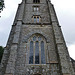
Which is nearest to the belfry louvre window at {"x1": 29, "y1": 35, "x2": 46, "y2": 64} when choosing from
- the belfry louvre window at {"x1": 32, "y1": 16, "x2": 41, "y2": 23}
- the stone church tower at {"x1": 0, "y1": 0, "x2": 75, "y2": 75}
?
the stone church tower at {"x1": 0, "y1": 0, "x2": 75, "y2": 75}

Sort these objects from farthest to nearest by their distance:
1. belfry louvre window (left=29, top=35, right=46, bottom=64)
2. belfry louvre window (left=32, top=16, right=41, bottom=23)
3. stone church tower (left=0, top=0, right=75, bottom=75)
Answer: belfry louvre window (left=32, top=16, right=41, bottom=23) < belfry louvre window (left=29, top=35, right=46, bottom=64) < stone church tower (left=0, top=0, right=75, bottom=75)

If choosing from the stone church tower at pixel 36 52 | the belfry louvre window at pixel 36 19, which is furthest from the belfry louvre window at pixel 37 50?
the belfry louvre window at pixel 36 19

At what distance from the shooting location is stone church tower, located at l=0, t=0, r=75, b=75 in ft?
27.7

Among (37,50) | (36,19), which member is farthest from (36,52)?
(36,19)

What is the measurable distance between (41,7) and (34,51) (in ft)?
35.3

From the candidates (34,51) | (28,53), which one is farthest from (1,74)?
(34,51)

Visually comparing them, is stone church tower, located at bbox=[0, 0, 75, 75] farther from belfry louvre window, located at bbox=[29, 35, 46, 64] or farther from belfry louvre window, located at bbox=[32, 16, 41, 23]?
belfry louvre window, located at bbox=[32, 16, 41, 23]

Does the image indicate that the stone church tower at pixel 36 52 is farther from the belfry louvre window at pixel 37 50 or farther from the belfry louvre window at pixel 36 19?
the belfry louvre window at pixel 36 19

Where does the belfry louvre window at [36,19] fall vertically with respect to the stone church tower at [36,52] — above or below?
above

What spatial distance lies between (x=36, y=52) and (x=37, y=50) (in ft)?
0.97

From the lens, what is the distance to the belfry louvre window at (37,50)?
958 cm

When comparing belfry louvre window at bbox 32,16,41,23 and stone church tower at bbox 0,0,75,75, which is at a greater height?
belfry louvre window at bbox 32,16,41,23

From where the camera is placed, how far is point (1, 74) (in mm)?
8445

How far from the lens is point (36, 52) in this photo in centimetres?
1027
